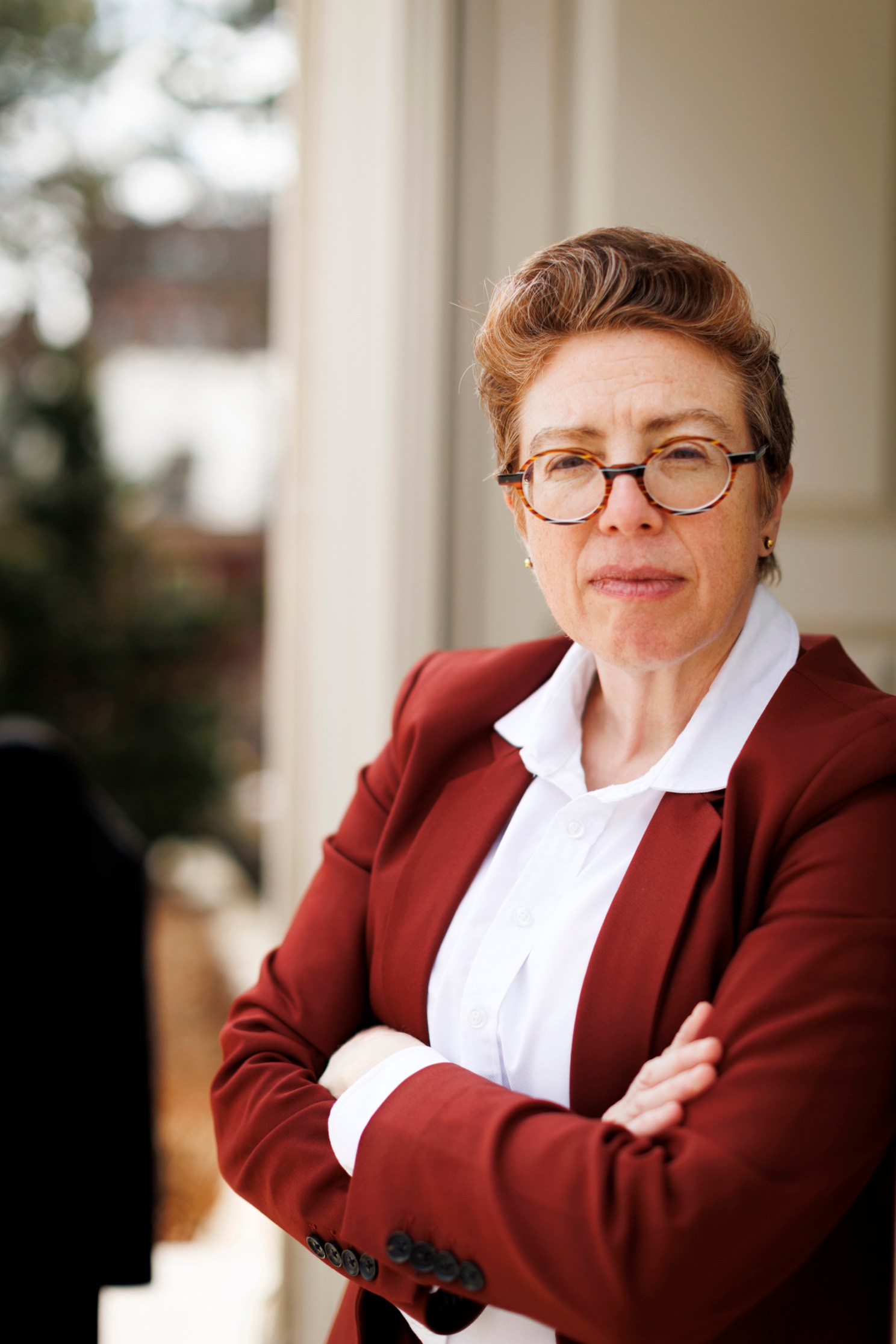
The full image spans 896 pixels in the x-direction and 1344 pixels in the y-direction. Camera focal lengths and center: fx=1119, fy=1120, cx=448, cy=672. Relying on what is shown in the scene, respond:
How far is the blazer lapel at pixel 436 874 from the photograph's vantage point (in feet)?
4.07

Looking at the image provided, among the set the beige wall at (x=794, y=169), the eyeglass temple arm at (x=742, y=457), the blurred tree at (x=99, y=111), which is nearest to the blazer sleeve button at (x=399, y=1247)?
the eyeglass temple arm at (x=742, y=457)

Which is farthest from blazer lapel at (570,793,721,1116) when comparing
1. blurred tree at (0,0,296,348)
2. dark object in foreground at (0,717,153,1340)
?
blurred tree at (0,0,296,348)

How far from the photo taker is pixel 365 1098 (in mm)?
1120

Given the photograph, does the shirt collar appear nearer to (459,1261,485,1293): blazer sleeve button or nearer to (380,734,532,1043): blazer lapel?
(380,734,532,1043): blazer lapel

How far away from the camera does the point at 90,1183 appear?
77.6 inches

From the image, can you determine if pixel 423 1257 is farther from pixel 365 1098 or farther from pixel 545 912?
pixel 545 912

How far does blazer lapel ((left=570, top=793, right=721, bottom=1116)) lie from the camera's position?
3.51 ft

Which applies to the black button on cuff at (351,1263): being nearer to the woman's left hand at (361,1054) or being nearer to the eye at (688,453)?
the woman's left hand at (361,1054)

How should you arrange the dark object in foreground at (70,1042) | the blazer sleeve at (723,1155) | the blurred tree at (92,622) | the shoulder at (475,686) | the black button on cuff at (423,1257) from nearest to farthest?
the blazer sleeve at (723,1155) → the black button on cuff at (423,1257) → the shoulder at (475,686) → the dark object in foreground at (70,1042) → the blurred tree at (92,622)

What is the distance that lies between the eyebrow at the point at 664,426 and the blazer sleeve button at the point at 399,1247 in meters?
0.79

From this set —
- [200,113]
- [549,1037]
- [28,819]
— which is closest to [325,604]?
[28,819]

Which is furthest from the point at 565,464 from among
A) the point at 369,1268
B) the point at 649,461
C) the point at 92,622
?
the point at 92,622

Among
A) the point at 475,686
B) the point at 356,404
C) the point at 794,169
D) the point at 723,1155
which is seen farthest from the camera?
the point at 356,404

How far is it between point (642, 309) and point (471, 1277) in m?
Result: 0.92
